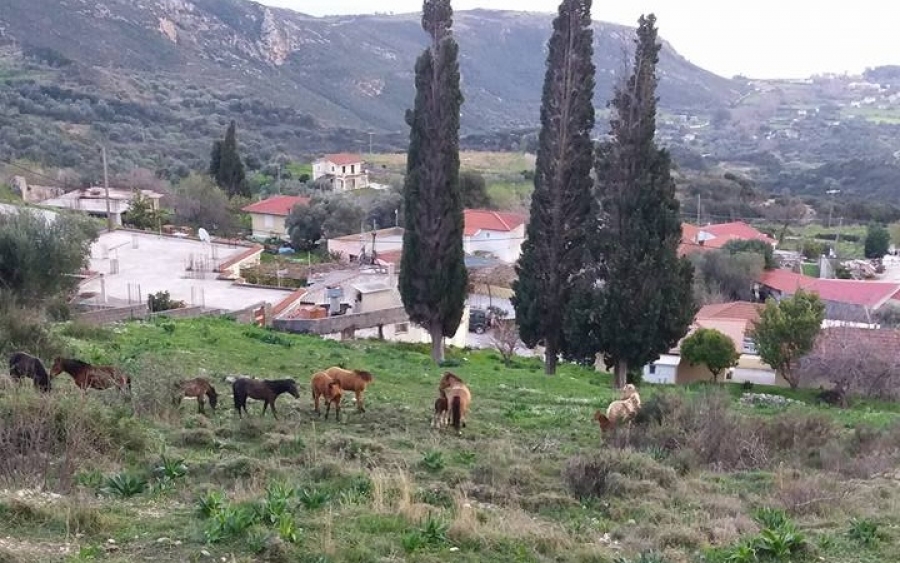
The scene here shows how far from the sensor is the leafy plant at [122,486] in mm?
8117

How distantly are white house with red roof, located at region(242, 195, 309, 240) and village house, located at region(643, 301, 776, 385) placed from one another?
30.2 m

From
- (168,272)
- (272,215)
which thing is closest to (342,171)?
(272,215)

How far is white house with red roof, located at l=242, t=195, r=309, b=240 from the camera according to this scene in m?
60.2

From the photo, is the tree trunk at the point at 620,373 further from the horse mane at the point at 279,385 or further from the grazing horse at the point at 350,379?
the horse mane at the point at 279,385

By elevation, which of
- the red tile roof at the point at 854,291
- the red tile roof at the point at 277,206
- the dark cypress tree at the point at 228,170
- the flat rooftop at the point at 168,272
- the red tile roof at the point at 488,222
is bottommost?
the red tile roof at the point at 854,291

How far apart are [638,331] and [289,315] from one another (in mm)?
14637

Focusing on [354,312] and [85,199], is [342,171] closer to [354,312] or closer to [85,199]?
[85,199]

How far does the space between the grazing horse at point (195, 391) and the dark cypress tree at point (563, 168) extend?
1454cm

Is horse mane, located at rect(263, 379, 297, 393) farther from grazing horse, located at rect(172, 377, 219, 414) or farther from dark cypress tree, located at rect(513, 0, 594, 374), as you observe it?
dark cypress tree, located at rect(513, 0, 594, 374)

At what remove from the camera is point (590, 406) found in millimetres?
17844

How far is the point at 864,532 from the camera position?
8141 millimetres

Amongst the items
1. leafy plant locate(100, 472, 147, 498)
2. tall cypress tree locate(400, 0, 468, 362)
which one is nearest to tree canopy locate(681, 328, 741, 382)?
tall cypress tree locate(400, 0, 468, 362)

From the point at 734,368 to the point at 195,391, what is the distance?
27.7 meters

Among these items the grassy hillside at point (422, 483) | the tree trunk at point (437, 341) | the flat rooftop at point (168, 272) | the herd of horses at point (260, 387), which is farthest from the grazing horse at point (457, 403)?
the flat rooftop at point (168, 272)
